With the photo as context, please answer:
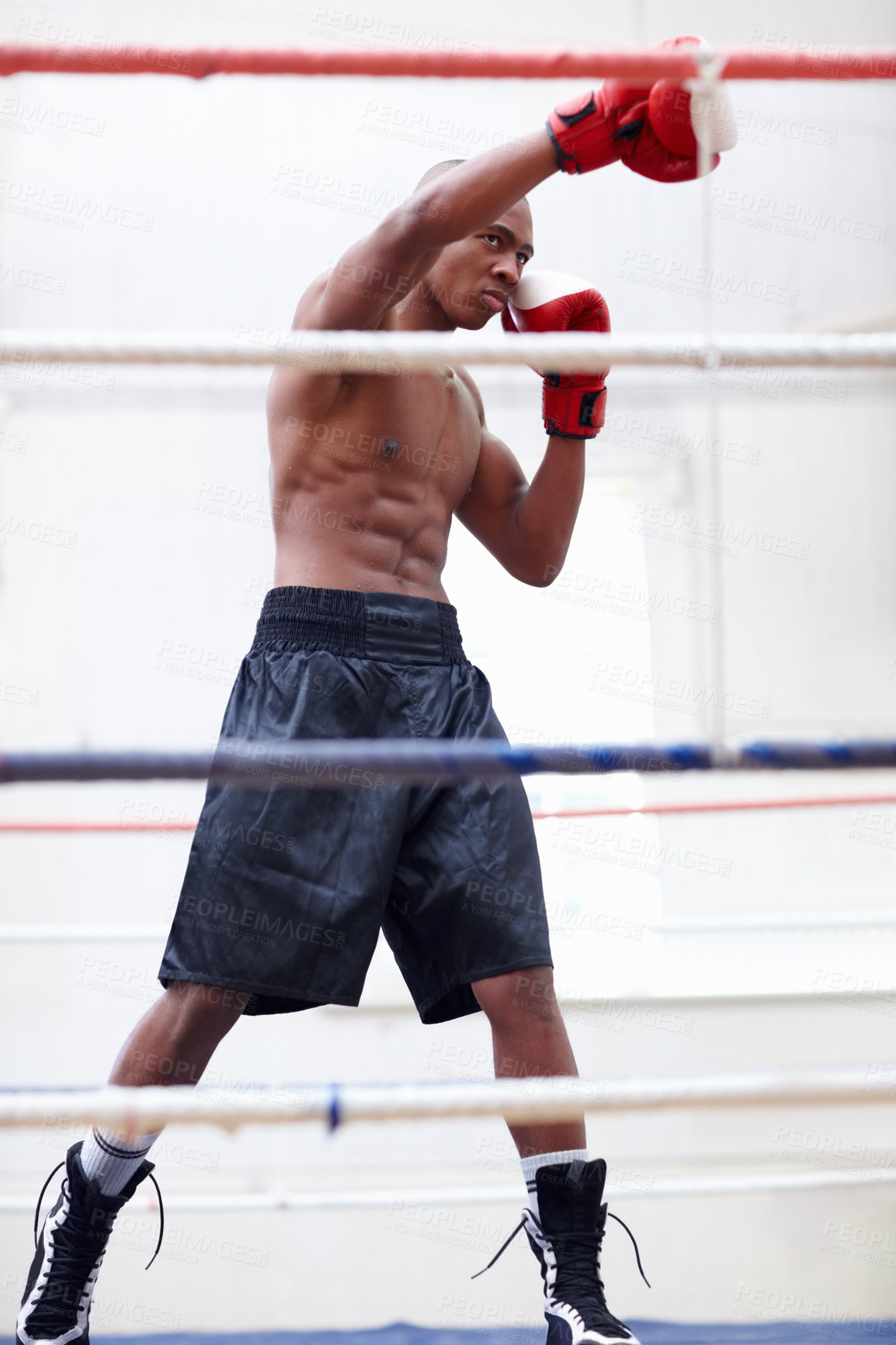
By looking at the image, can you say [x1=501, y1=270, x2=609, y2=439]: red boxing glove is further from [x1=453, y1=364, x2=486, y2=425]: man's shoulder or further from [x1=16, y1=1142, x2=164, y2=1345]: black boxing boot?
[x1=16, y1=1142, x2=164, y2=1345]: black boxing boot

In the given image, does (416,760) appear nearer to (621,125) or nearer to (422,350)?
(422,350)

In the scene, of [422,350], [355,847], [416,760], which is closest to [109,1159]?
[355,847]

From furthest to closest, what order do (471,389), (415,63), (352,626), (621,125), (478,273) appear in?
1. (471,389)
2. (478,273)
3. (352,626)
4. (621,125)
5. (415,63)

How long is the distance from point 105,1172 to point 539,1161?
Result: 16.0 inches

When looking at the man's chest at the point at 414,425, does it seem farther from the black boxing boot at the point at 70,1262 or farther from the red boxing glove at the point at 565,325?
the black boxing boot at the point at 70,1262

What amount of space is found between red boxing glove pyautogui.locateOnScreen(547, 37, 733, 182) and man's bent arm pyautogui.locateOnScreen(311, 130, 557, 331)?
0.05 feet

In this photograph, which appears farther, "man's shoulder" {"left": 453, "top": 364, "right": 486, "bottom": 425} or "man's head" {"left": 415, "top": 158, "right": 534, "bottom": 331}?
"man's shoulder" {"left": 453, "top": 364, "right": 486, "bottom": 425}

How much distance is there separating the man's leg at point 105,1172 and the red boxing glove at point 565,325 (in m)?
0.72

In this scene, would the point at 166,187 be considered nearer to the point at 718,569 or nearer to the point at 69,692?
the point at 69,692

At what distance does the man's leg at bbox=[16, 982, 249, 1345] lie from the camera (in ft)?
3.51

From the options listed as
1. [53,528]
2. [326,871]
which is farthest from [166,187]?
[326,871]

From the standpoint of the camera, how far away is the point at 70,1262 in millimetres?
1083

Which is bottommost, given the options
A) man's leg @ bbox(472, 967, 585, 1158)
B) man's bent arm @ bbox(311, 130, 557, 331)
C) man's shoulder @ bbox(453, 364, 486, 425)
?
man's leg @ bbox(472, 967, 585, 1158)

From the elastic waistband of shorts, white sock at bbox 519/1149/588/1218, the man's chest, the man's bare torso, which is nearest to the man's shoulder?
the man's chest
